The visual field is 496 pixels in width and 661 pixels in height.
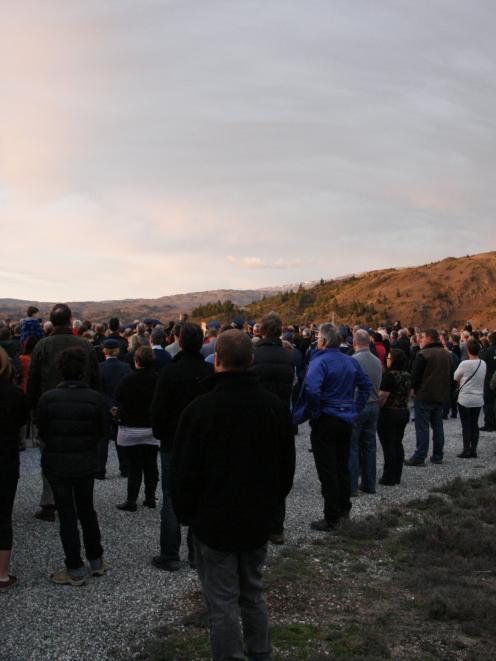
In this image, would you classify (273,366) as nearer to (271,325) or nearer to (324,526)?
(271,325)

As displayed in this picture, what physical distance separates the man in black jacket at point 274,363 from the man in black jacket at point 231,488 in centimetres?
308

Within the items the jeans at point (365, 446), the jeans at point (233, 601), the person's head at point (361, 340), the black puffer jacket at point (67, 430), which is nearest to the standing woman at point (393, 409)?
the jeans at point (365, 446)

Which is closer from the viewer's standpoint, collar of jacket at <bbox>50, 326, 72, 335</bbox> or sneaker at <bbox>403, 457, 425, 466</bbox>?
collar of jacket at <bbox>50, 326, 72, 335</bbox>

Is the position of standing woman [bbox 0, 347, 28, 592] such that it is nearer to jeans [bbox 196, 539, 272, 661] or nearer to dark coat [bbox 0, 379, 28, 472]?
dark coat [bbox 0, 379, 28, 472]

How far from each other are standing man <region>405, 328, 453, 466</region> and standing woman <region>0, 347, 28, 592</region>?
277 inches

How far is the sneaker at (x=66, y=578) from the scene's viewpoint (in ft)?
18.4

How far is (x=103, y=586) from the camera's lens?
5656 millimetres

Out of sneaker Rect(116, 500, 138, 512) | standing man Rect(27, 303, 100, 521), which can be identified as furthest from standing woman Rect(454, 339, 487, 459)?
standing man Rect(27, 303, 100, 521)

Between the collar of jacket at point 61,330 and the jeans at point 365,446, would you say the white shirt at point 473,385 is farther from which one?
the collar of jacket at point 61,330

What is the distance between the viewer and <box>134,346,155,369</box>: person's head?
7.83 meters

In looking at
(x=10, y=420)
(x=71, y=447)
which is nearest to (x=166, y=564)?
(x=71, y=447)

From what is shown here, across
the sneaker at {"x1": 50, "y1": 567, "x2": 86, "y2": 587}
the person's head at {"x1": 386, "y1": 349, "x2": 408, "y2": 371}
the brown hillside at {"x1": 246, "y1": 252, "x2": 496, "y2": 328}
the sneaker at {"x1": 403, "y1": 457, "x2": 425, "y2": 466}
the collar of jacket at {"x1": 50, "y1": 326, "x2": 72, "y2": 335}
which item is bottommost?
the sneaker at {"x1": 403, "y1": 457, "x2": 425, "y2": 466}

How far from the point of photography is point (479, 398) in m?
11.5

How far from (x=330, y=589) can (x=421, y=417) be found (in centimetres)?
576
